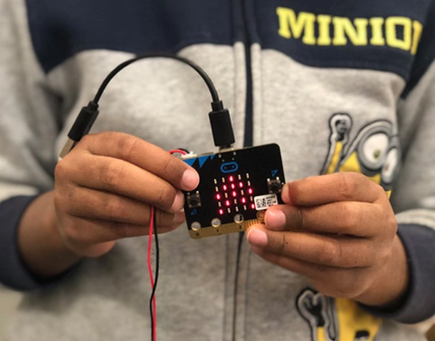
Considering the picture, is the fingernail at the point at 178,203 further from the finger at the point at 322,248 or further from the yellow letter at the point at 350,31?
the yellow letter at the point at 350,31

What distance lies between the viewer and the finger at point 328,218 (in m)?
0.36

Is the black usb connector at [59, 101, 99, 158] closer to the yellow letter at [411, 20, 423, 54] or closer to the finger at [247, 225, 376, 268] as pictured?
the finger at [247, 225, 376, 268]

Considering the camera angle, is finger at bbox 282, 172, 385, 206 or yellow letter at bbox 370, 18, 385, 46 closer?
finger at bbox 282, 172, 385, 206

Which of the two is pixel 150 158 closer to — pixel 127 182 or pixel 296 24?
pixel 127 182

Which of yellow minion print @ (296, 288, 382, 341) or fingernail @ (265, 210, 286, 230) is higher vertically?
fingernail @ (265, 210, 286, 230)

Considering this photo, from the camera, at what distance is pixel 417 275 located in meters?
0.47

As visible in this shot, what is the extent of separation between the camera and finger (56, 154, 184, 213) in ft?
1.13

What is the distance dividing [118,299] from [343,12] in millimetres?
420

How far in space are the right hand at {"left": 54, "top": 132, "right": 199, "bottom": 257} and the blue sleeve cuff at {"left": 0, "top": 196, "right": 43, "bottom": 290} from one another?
132 millimetres

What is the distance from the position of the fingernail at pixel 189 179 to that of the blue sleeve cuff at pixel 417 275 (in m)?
0.26

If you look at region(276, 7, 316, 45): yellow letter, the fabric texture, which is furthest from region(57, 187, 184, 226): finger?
region(276, 7, 316, 45): yellow letter

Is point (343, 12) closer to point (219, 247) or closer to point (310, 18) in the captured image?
point (310, 18)

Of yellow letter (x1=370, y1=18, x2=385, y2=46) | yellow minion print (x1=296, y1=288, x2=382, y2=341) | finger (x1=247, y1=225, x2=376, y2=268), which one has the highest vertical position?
yellow letter (x1=370, y1=18, x2=385, y2=46)

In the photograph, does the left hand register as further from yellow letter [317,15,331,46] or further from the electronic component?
yellow letter [317,15,331,46]
